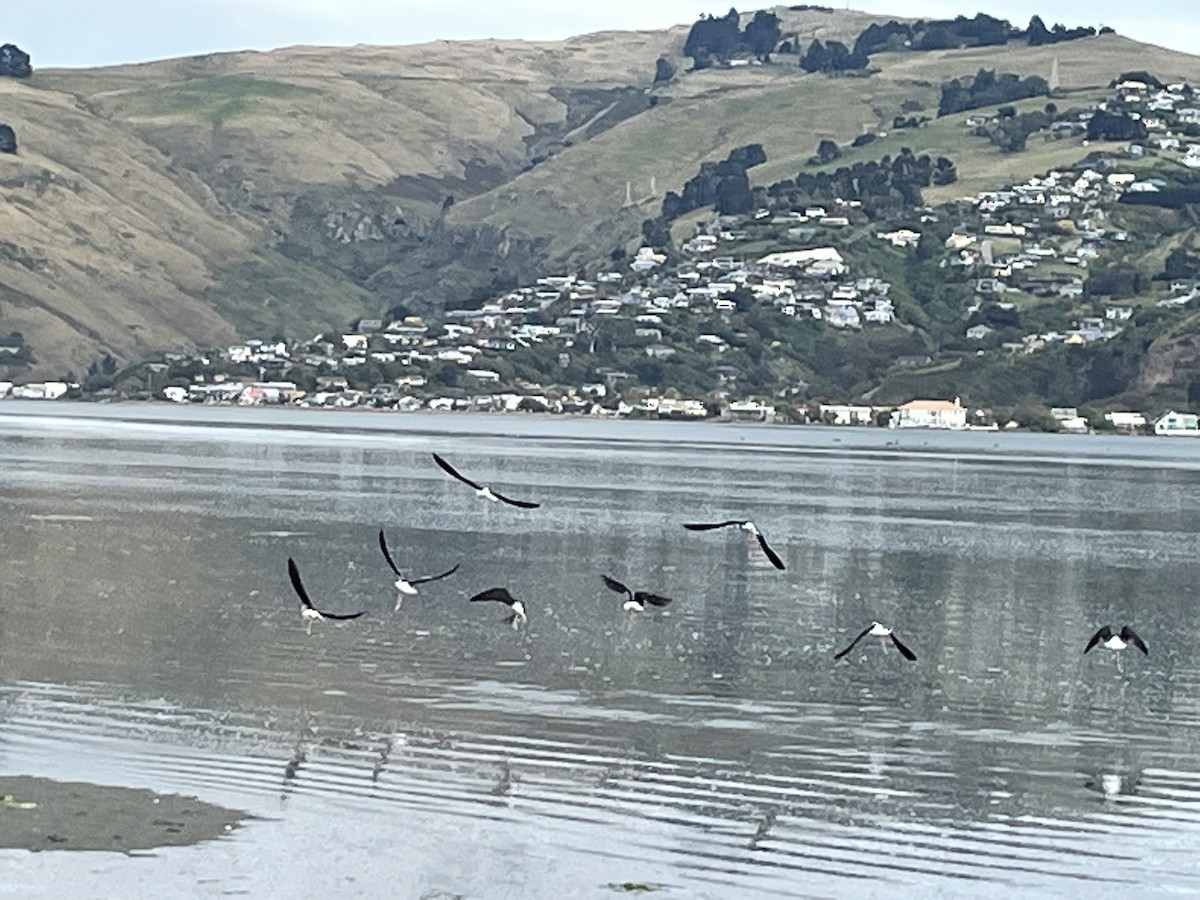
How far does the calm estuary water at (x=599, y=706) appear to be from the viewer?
21.9 meters

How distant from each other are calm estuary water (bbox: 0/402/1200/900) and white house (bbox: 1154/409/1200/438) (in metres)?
123

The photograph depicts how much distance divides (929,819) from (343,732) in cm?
729

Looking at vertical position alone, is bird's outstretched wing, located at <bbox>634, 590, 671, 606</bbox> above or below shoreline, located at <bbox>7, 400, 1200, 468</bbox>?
below

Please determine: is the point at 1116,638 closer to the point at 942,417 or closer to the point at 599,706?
the point at 599,706

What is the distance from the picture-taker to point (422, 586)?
46.0 metres

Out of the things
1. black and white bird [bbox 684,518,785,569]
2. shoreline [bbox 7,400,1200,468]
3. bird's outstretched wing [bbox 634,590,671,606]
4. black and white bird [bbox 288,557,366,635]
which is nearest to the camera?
black and white bird [bbox 288,557,366,635]

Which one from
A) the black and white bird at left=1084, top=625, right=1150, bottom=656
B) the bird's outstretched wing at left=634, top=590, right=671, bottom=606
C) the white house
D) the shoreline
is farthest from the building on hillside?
the bird's outstretched wing at left=634, top=590, right=671, bottom=606

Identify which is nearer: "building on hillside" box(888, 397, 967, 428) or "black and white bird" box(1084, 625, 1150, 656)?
"black and white bird" box(1084, 625, 1150, 656)

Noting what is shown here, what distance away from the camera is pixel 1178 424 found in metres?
192

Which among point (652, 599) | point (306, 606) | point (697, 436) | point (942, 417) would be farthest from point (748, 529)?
point (942, 417)

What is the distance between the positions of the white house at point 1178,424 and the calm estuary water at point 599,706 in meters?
123

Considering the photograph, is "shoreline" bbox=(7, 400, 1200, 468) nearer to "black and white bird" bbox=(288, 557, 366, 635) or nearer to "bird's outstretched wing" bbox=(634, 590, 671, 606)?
"black and white bird" bbox=(288, 557, 366, 635)

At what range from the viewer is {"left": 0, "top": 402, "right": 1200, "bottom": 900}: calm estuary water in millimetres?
21859

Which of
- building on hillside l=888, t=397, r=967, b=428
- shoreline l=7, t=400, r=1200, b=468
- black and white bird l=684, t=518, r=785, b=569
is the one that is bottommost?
black and white bird l=684, t=518, r=785, b=569
